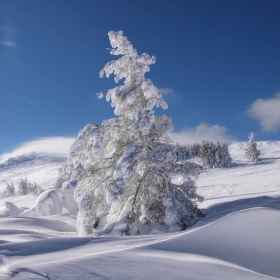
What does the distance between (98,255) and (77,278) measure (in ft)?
2.16

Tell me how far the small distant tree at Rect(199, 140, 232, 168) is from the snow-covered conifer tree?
4476cm

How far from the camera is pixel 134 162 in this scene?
26.5 feet

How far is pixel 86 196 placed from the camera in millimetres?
8445

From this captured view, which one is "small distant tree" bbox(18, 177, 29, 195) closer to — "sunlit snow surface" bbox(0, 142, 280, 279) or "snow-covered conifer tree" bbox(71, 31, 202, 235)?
"snow-covered conifer tree" bbox(71, 31, 202, 235)

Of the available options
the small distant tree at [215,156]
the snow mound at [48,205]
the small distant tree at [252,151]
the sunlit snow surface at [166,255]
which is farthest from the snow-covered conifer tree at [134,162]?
the small distant tree at [252,151]

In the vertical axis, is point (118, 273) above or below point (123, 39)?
below

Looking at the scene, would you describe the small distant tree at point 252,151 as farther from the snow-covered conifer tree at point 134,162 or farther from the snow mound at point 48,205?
the snow-covered conifer tree at point 134,162

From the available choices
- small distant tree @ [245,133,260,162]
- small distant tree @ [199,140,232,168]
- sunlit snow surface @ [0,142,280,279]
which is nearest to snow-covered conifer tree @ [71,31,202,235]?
sunlit snow surface @ [0,142,280,279]

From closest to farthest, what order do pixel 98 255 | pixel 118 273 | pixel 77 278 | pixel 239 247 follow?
pixel 77 278 → pixel 118 273 → pixel 98 255 → pixel 239 247

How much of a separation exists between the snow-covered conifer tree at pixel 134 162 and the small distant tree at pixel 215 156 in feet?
147

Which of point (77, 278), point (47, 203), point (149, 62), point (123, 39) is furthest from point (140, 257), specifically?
point (47, 203)

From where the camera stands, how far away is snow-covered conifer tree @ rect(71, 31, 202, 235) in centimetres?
819

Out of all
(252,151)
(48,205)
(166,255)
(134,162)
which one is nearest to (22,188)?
(48,205)

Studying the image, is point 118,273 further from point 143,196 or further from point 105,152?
point 105,152
